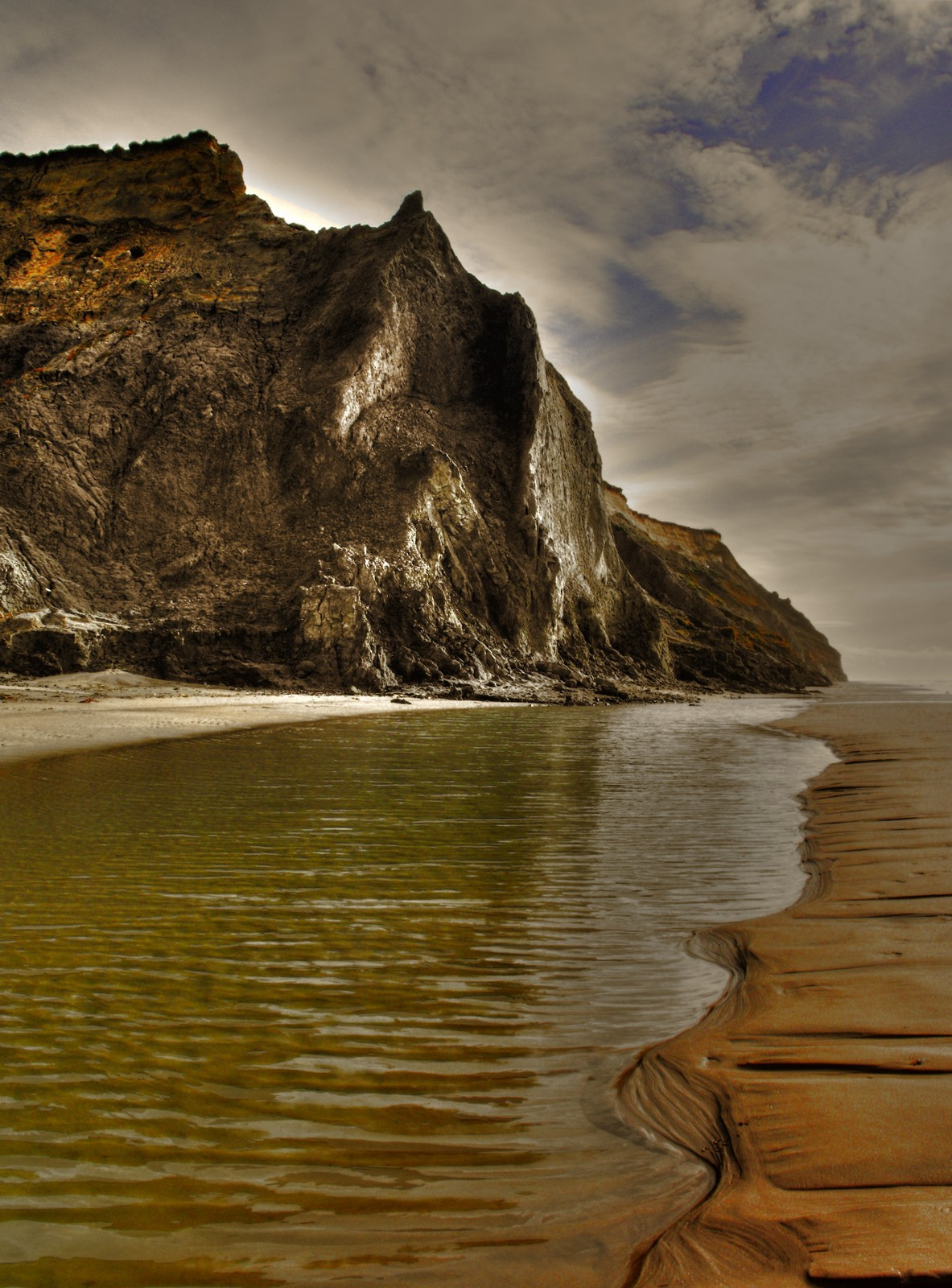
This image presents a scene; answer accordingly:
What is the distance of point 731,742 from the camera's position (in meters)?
14.4

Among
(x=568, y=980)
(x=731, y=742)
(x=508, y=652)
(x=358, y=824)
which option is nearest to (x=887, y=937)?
(x=568, y=980)

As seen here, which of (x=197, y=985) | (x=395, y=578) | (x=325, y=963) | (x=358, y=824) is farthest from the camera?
(x=395, y=578)

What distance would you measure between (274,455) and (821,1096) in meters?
36.7

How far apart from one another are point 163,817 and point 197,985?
12.1 ft

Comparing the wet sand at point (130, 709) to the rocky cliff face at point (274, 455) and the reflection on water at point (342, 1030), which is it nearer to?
the rocky cliff face at point (274, 455)

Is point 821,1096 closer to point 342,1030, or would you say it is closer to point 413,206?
point 342,1030

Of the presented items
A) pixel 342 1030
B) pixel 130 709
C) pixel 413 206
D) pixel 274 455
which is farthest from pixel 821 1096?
pixel 413 206

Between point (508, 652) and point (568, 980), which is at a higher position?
point (508, 652)

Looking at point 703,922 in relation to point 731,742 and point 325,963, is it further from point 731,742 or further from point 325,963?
point 731,742

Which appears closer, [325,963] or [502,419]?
[325,963]

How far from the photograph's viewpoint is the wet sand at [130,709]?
40.0ft

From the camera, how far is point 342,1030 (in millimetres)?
2668

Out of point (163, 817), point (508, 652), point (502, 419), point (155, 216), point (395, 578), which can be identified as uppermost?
point (155, 216)

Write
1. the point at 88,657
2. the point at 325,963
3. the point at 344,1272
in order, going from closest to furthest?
the point at 344,1272 → the point at 325,963 → the point at 88,657
